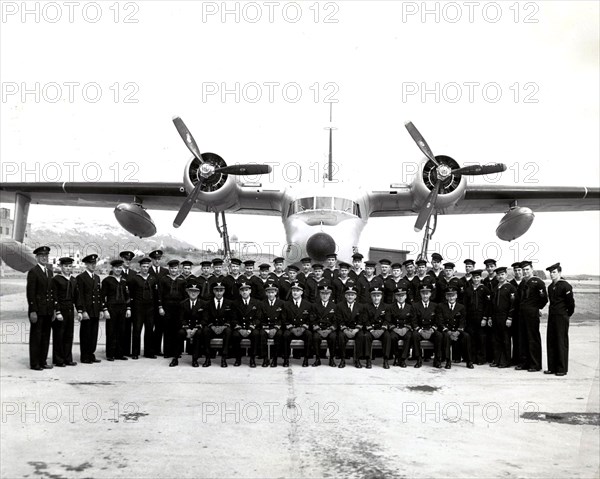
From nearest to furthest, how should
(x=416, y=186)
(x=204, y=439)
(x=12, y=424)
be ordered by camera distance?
(x=204, y=439) < (x=12, y=424) < (x=416, y=186)

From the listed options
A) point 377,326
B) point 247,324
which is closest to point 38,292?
point 247,324

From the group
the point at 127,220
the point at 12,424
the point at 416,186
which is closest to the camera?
the point at 12,424

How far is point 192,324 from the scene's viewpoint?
8852 mm

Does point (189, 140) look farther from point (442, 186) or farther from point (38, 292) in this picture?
point (38, 292)

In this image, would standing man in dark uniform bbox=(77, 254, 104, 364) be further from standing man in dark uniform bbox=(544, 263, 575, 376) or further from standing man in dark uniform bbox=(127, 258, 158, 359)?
standing man in dark uniform bbox=(544, 263, 575, 376)

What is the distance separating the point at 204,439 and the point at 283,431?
0.71 meters

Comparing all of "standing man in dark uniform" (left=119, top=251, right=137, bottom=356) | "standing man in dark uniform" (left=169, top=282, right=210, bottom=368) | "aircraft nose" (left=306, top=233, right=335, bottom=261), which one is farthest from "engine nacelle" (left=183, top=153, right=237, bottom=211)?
"standing man in dark uniform" (left=169, top=282, right=210, bottom=368)

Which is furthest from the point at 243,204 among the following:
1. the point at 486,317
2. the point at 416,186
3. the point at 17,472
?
the point at 17,472

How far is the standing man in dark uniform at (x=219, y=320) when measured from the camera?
8590mm

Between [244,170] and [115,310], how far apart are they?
5.10 meters

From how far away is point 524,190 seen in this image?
588 inches

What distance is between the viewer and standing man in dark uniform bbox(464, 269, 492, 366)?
920 centimetres

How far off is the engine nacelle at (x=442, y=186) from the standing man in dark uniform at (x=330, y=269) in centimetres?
357

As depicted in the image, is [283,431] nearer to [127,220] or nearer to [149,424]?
[149,424]
